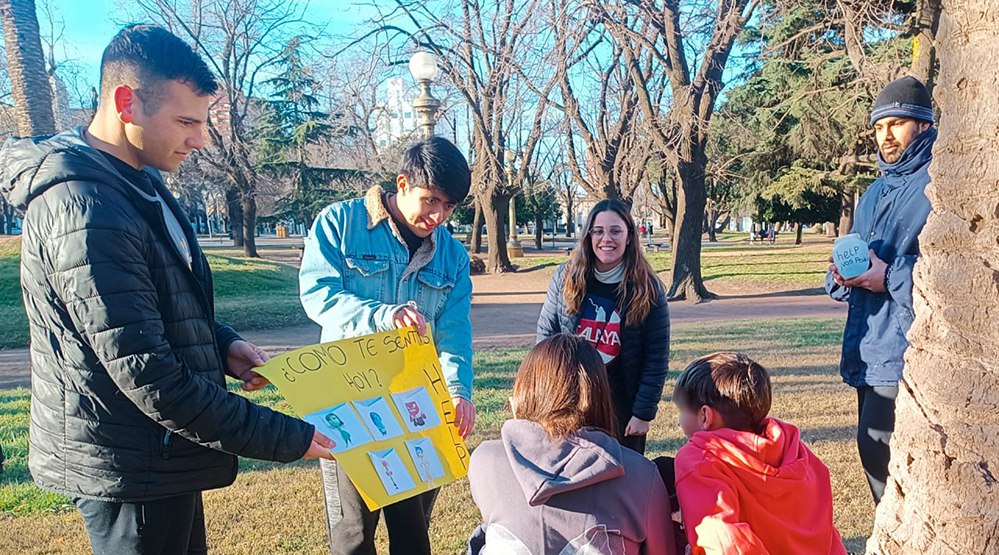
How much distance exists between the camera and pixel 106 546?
1.94 m

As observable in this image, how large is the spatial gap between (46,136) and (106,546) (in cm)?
120

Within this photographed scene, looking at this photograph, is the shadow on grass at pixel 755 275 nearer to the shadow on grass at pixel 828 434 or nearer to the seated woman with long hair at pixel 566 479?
the shadow on grass at pixel 828 434

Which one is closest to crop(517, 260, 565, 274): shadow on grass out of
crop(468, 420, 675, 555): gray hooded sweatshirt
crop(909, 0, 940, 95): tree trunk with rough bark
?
crop(909, 0, 940, 95): tree trunk with rough bark

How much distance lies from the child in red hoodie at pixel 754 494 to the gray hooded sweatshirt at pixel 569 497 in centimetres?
12

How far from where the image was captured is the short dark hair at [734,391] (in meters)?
2.28

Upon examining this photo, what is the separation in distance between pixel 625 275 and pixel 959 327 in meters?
1.77

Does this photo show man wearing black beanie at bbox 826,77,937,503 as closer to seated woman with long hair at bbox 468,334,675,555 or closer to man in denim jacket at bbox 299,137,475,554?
seated woman with long hair at bbox 468,334,675,555

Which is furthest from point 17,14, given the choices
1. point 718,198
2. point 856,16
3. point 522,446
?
point 718,198

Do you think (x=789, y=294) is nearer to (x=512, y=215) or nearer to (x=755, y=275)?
(x=755, y=275)

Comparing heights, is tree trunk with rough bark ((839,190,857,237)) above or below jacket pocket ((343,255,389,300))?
above

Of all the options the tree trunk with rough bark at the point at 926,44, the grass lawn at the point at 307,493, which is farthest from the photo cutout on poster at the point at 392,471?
the tree trunk with rough bark at the point at 926,44

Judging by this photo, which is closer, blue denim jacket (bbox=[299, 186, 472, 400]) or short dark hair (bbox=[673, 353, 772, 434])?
short dark hair (bbox=[673, 353, 772, 434])

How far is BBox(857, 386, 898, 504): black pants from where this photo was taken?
2.99 m

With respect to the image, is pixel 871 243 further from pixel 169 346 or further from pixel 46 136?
pixel 46 136
